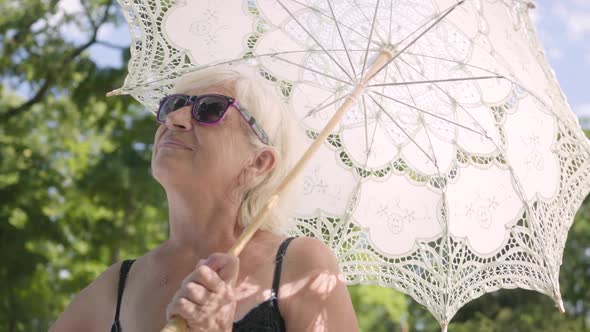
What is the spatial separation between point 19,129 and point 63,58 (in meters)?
1.64

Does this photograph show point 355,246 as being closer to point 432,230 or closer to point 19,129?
point 432,230

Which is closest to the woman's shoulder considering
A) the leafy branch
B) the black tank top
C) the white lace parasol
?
the black tank top

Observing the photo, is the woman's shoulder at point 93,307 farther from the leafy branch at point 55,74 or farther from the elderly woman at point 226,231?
the leafy branch at point 55,74

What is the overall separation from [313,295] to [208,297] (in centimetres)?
36

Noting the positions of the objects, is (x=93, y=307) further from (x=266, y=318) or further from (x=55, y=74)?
(x=55, y=74)

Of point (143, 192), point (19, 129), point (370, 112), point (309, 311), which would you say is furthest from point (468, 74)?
point (19, 129)

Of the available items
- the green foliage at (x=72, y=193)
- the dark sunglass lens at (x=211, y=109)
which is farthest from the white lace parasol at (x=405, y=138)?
the green foliage at (x=72, y=193)

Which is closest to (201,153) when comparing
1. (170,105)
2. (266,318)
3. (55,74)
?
(170,105)

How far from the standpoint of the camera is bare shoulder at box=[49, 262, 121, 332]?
90.9 inches

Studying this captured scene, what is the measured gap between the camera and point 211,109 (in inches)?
89.0


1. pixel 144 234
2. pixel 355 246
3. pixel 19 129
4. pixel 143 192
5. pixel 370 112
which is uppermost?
pixel 370 112

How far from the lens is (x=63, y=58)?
1159 cm

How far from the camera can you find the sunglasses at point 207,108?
2.24 m

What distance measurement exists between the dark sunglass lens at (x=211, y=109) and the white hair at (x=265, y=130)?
0.26 ft
